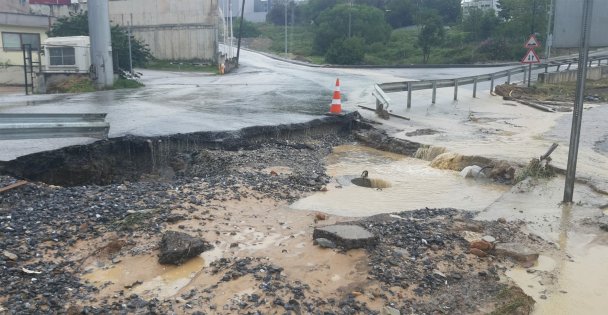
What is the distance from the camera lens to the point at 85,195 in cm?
652

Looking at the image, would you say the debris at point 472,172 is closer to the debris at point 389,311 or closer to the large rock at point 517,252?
the large rock at point 517,252

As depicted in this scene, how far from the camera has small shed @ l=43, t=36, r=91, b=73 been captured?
2353 cm

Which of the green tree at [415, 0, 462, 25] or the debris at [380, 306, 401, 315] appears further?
the green tree at [415, 0, 462, 25]

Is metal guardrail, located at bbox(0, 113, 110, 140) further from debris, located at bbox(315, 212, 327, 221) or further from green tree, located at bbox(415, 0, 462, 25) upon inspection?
green tree, located at bbox(415, 0, 462, 25)

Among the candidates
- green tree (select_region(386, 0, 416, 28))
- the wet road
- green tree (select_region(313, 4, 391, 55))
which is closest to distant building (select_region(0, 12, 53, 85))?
the wet road

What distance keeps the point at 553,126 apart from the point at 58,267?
1245cm

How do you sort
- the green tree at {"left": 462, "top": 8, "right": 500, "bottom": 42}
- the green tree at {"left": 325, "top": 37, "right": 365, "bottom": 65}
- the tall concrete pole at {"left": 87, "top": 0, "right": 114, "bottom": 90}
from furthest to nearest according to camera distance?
the green tree at {"left": 462, "top": 8, "right": 500, "bottom": 42} → the green tree at {"left": 325, "top": 37, "right": 365, "bottom": 65} → the tall concrete pole at {"left": 87, "top": 0, "right": 114, "bottom": 90}

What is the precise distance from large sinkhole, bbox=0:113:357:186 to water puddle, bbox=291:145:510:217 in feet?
5.21

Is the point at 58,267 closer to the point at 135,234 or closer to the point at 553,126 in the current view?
the point at 135,234

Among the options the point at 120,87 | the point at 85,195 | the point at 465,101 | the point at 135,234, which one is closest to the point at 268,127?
the point at 85,195

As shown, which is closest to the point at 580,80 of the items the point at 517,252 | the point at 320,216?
the point at 517,252

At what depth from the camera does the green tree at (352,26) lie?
64.6 meters

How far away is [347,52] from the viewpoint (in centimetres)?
5200

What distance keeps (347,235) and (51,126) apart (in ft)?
17.6
